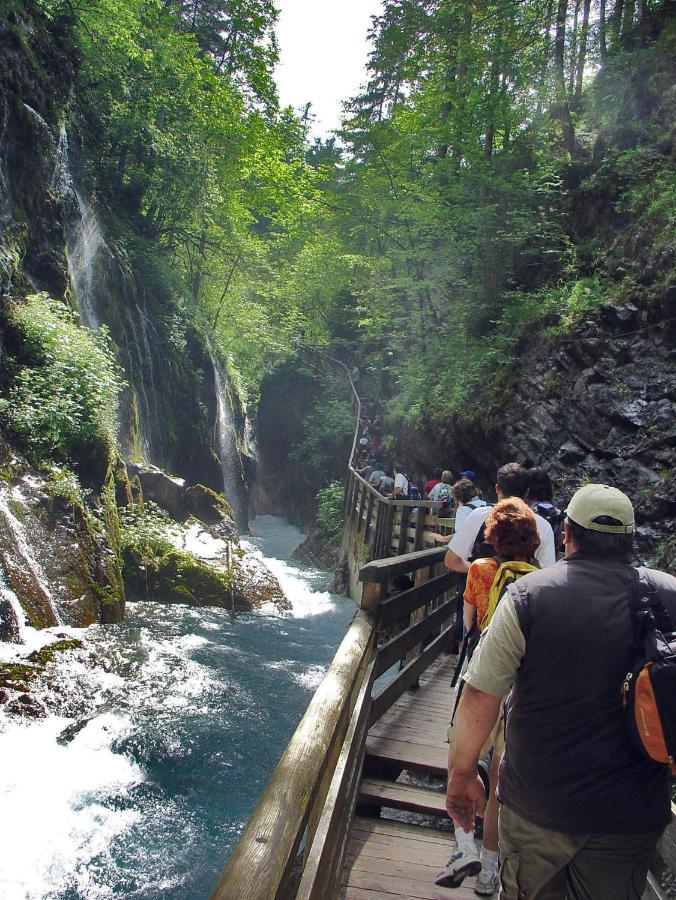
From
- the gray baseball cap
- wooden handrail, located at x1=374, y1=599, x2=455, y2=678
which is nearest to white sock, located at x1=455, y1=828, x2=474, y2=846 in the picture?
wooden handrail, located at x1=374, y1=599, x2=455, y2=678

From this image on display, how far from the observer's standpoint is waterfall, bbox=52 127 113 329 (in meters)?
14.7

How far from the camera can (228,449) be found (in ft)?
84.8

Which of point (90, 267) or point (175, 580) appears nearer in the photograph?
point (175, 580)

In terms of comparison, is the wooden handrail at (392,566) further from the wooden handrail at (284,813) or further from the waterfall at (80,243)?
the waterfall at (80,243)

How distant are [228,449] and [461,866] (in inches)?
927

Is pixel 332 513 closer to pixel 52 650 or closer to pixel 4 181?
pixel 4 181

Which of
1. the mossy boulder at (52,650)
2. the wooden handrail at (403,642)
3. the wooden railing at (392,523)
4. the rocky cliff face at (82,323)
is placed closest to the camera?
the wooden handrail at (403,642)

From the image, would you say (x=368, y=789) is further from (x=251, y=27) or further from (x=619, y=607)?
(x=251, y=27)

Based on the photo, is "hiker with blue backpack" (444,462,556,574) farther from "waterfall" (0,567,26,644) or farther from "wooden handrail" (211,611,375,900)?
"waterfall" (0,567,26,644)

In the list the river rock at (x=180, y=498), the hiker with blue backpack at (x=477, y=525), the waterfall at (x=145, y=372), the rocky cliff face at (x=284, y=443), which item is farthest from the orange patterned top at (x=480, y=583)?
the rocky cliff face at (x=284, y=443)

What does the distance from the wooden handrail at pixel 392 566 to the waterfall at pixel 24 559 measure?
5.23 metres

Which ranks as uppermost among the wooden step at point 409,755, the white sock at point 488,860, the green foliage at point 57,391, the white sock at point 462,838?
the green foliage at point 57,391

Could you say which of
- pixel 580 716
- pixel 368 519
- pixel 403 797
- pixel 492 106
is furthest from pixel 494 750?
pixel 492 106

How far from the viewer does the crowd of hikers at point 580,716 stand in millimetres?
1883
